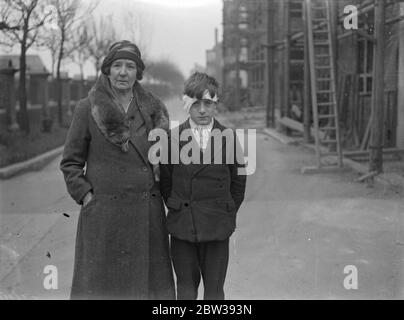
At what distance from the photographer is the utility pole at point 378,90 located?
23.6ft

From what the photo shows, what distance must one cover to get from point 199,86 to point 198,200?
1.92ft

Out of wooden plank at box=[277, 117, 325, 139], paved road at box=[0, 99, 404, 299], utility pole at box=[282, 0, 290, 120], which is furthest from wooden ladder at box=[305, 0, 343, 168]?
paved road at box=[0, 99, 404, 299]

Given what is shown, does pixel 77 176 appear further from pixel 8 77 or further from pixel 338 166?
pixel 8 77

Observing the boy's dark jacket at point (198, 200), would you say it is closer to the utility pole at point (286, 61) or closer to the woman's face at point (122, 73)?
the woman's face at point (122, 73)

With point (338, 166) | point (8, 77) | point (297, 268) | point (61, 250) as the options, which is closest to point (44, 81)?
point (8, 77)

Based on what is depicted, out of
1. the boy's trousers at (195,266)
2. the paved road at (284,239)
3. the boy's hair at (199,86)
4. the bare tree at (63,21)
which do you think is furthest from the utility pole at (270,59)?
the boy's trousers at (195,266)

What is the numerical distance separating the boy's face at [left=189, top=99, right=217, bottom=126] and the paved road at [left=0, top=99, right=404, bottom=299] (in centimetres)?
116

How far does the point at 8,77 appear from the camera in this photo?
14398mm

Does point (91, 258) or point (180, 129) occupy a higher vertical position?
point (180, 129)

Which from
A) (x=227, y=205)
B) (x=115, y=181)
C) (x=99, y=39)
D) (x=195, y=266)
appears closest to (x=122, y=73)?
(x=115, y=181)

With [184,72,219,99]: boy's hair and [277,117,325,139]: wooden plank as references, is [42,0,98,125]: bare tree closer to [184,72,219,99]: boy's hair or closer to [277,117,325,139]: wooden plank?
[277,117,325,139]: wooden plank

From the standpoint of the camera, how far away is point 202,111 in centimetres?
261

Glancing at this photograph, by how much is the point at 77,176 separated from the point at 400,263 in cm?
278
